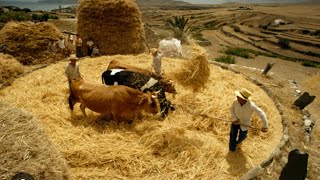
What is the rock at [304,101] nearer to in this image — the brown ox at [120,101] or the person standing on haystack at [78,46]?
the brown ox at [120,101]

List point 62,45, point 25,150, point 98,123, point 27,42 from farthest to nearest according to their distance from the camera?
point 27,42, point 62,45, point 98,123, point 25,150

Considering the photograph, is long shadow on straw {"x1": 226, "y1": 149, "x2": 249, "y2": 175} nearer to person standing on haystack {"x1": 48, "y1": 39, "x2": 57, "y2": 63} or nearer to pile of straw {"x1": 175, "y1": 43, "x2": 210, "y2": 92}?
pile of straw {"x1": 175, "y1": 43, "x2": 210, "y2": 92}

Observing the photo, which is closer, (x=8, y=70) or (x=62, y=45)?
(x=8, y=70)

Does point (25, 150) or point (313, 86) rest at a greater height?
point (25, 150)

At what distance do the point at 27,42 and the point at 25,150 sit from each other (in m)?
13.5

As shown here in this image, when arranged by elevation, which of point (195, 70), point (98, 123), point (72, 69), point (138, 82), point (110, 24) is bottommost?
point (98, 123)

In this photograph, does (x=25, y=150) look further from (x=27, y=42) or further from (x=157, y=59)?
(x=27, y=42)

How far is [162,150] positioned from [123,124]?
138cm

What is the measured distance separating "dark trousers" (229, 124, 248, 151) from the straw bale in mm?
3405

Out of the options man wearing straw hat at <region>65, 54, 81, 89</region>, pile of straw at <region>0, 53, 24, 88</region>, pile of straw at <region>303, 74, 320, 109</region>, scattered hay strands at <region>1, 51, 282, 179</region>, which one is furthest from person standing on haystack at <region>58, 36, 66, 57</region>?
pile of straw at <region>303, 74, 320, 109</region>

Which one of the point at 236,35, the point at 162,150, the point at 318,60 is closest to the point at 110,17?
the point at 162,150

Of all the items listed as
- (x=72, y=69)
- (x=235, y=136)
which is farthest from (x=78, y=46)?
(x=235, y=136)

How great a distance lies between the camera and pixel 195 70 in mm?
8133

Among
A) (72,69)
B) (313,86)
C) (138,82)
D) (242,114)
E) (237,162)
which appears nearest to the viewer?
(242,114)
